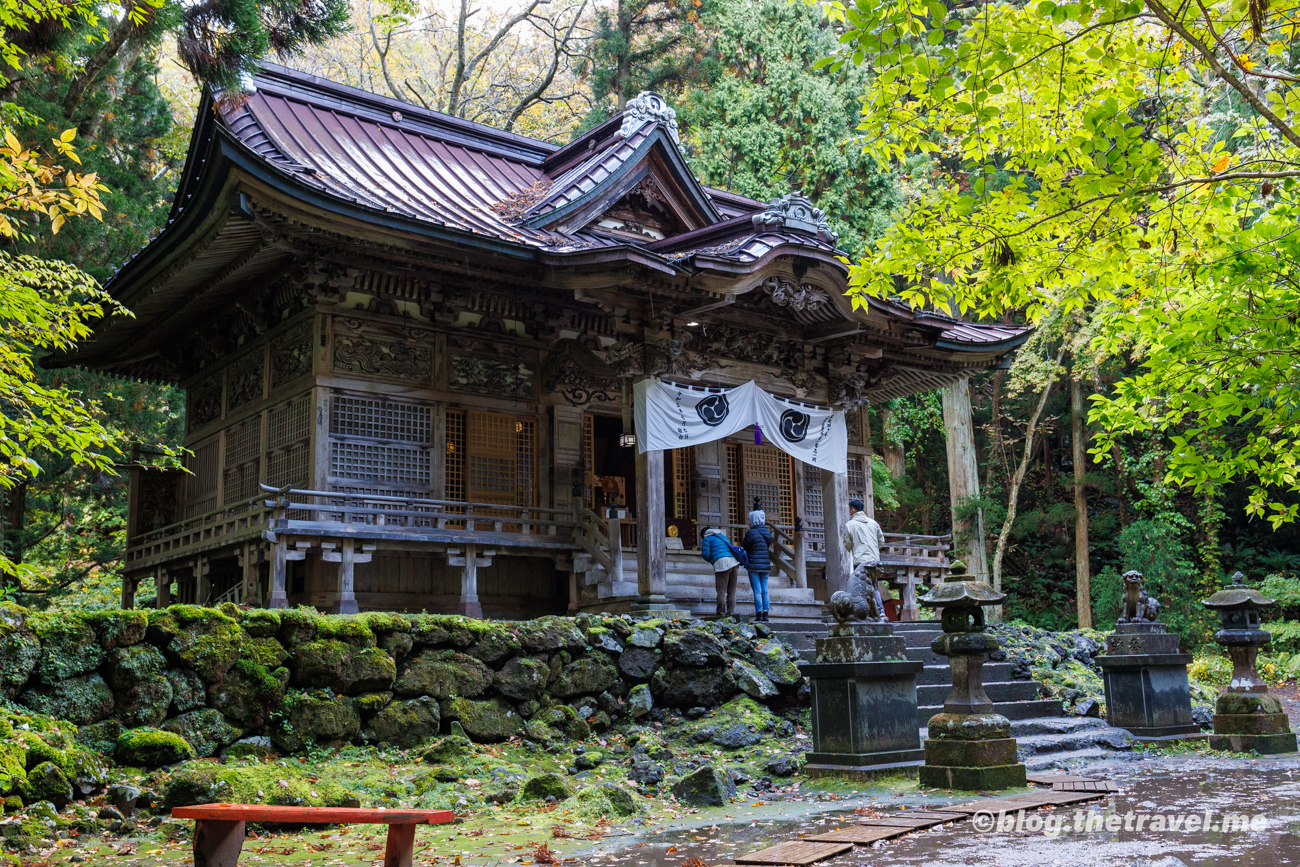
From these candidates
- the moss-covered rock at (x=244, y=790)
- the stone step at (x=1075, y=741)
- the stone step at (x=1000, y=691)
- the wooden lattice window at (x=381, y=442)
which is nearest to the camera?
the moss-covered rock at (x=244, y=790)

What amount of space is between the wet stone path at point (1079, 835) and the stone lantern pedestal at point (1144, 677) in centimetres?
297

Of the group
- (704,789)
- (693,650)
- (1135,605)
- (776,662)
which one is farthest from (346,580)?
(1135,605)

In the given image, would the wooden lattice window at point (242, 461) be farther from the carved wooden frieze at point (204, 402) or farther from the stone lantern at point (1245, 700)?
the stone lantern at point (1245, 700)

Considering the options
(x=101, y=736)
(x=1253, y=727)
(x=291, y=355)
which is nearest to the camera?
(x=101, y=736)

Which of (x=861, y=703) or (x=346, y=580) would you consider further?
(x=346, y=580)

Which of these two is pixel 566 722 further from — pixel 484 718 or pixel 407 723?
pixel 407 723

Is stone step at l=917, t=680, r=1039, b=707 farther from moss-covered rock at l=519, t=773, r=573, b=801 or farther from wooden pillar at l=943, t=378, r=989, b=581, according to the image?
wooden pillar at l=943, t=378, r=989, b=581

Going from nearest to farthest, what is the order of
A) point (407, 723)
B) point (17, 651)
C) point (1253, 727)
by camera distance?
point (17, 651) < point (407, 723) < point (1253, 727)

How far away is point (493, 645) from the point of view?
10.7 metres

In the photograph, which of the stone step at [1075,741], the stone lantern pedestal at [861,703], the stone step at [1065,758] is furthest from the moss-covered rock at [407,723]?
the stone step at [1075,741]

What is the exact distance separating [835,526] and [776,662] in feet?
14.5

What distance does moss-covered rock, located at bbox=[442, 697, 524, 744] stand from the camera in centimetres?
1009

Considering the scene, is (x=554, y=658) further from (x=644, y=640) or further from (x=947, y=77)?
(x=947, y=77)

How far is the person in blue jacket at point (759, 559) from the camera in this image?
13.6 m
